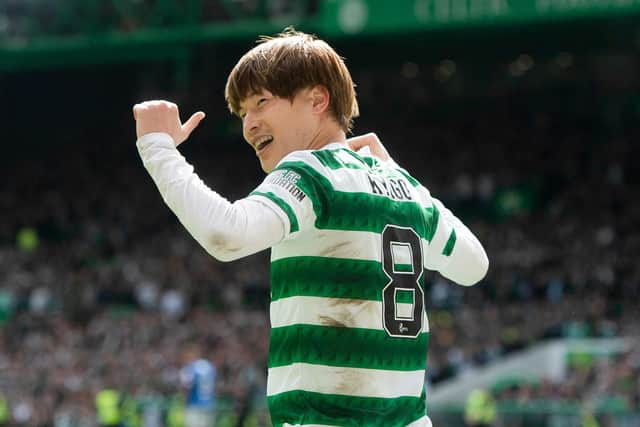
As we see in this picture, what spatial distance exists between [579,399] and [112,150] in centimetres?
1808

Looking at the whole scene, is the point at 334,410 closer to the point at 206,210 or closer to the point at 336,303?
the point at 336,303

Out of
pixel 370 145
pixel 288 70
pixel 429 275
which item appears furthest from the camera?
pixel 429 275

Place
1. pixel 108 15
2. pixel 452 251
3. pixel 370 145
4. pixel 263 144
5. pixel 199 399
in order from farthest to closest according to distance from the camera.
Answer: pixel 108 15 → pixel 199 399 → pixel 370 145 → pixel 452 251 → pixel 263 144

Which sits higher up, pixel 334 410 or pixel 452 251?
pixel 452 251

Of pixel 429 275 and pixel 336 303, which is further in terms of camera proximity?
pixel 429 275

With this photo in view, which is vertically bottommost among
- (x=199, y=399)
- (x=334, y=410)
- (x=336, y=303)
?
(x=199, y=399)

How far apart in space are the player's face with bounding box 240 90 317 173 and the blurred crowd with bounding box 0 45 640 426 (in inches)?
556

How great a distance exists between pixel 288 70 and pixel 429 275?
64.5 feet

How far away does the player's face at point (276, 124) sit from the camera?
2904 mm

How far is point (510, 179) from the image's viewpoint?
26.1 meters

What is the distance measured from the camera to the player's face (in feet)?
9.53

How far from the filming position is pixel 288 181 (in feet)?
8.95

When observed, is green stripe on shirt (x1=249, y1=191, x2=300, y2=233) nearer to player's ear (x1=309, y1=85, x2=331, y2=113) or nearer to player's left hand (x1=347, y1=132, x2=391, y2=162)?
player's ear (x1=309, y1=85, x2=331, y2=113)

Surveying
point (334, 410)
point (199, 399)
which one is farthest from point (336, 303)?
point (199, 399)
